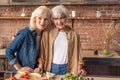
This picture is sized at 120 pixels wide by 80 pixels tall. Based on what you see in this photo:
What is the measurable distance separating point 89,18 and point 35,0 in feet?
3.64

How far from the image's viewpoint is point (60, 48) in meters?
2.65

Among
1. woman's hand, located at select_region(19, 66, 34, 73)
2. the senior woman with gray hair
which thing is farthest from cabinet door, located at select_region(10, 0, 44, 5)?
woman's hand, located at select_region(19, 66, 34, 73)

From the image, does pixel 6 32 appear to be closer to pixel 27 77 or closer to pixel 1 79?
pixel 1 79

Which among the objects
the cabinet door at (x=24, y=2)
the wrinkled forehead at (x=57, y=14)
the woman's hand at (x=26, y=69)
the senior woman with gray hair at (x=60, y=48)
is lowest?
the woman's hand at (x=26, y=69)

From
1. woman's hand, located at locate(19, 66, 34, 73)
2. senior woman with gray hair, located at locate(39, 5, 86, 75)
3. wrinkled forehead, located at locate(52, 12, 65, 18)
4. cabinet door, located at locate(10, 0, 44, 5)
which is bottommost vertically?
woman's hand, located at locate(19, 66, 34, 73)

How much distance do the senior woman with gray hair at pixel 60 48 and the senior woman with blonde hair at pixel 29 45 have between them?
3.4 inches

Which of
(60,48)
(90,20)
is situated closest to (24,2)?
(90,20)

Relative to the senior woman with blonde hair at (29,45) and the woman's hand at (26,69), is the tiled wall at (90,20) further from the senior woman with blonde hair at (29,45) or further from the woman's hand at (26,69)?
the woman's hand at (26,69)

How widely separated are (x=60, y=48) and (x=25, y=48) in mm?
387

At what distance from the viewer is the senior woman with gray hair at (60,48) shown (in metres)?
2.65

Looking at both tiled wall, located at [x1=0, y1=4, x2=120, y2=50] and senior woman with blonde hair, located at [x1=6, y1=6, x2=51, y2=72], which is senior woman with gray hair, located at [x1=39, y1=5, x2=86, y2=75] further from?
tiled wall, located at [x1=0, y1=4, x2=120, y2=50]

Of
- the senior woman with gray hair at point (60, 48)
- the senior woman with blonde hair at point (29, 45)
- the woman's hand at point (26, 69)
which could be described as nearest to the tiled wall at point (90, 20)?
the senior woman with gray hair at point (60, 48)

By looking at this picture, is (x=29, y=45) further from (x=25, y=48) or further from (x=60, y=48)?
(x=60, y=48)

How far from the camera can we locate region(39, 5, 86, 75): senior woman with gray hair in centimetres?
265
